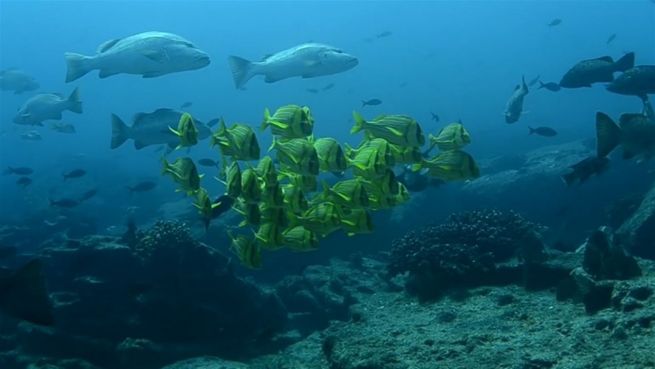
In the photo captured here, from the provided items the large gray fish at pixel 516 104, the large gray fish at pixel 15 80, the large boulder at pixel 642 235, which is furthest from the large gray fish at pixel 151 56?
the large gray fish at pixel 15 80

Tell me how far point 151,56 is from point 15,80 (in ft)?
53.6

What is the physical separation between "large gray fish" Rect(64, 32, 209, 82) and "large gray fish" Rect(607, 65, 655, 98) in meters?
7.25

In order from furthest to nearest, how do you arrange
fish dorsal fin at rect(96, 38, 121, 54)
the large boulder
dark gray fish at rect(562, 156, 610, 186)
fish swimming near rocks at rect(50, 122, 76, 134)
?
1. fish swimming near rocks at rect(50, 122, 76, 134)
2. fish dorsal fin at rect(96, 38, 121, 54)
3. the large boulder
4. dark gray fish at rect(562, 156, 610, 186)

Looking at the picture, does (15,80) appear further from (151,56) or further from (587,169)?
(587,169)

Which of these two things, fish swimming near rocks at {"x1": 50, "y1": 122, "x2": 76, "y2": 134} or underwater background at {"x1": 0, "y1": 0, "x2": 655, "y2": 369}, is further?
fish swimming near rocks at {"x1": 50, "y1": 122, "x2": 76, "y2": 134}

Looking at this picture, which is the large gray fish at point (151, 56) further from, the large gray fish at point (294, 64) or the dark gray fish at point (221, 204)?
the dark gray fish at point (221, 204)

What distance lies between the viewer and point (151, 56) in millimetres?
9422

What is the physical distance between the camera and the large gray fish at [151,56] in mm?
9492

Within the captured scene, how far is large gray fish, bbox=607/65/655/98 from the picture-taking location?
9188mm

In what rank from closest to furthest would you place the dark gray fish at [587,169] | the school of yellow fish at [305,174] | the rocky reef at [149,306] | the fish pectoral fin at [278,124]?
the school of yellow fish at [305,174] → the fish pectoral fin at [278,124] → the dark gray fish at [587,169] → the rocky reef at [149,306]

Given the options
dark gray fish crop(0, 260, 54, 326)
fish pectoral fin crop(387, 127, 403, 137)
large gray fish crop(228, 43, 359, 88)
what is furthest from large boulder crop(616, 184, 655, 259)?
dark gray fish crop(0, 260, 54, 326)

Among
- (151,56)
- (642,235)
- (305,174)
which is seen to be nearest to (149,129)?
(151,56)

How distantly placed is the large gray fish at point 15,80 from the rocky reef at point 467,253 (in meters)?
19.1

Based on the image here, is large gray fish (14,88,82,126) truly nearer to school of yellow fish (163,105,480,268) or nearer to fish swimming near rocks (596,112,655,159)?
school of yellow fish (163,105,480,268)
